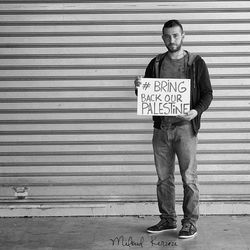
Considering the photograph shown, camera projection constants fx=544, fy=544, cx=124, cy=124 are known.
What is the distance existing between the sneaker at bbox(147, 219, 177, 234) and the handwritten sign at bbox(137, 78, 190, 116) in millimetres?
1207

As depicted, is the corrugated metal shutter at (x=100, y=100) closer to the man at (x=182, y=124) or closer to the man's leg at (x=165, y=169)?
the man's leg at (x=165, y=169)

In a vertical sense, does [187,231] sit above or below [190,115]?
below

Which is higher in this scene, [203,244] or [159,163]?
[159,163]

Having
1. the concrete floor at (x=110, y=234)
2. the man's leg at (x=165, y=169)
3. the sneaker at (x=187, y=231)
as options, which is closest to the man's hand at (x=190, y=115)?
the man's leg at (x=165, y=169)

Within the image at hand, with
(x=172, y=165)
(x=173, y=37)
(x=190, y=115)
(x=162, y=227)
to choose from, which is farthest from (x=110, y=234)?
(x=173, y=37)

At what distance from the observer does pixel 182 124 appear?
554 centimetres

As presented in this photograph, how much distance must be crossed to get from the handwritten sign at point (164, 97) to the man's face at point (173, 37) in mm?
343

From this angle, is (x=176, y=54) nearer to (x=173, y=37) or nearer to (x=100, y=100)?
(x=173, y=37)

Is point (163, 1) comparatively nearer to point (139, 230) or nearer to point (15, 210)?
point (139, 230)

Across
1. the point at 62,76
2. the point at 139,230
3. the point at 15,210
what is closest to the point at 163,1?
the point at 62,76

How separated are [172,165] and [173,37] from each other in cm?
137

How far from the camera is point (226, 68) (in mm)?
6344

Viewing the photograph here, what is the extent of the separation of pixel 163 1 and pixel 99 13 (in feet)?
2.48

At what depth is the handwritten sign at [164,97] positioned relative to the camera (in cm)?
551
